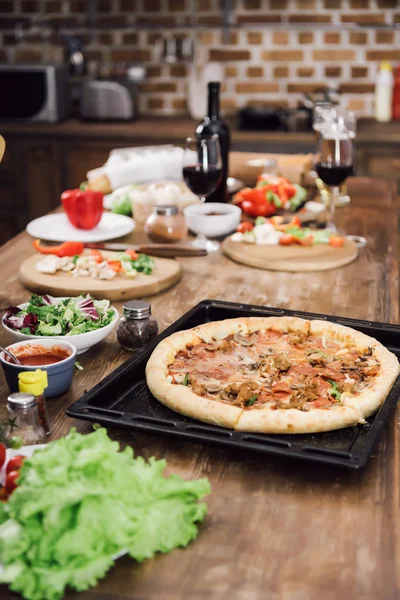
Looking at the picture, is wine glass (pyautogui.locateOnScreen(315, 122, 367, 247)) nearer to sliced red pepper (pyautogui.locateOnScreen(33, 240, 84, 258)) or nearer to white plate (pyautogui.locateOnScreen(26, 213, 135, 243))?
white plate (pyautogui.locateOnScreen(26, 213, 135, 243))

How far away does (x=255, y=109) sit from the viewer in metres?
4.94

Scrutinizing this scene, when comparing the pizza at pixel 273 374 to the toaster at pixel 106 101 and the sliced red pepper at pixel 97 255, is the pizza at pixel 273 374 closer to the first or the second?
the sliced red pepper at pixel 97 255

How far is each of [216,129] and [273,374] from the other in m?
1.38

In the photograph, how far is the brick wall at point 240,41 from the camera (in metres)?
5.14

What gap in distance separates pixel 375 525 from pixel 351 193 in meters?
2.16

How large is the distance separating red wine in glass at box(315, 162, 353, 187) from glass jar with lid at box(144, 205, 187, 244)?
0.45 m

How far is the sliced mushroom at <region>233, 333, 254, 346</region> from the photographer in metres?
1.54

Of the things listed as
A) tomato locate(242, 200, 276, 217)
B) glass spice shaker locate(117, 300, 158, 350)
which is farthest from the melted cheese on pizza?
tomato locate(242, 200, 276, 217)

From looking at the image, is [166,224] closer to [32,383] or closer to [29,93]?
[32,383]

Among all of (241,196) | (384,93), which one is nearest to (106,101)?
(384,93)

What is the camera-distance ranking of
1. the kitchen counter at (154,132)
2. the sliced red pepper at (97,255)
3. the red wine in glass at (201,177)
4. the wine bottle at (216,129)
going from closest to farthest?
the sliced red pepper at (97,255) < the red wine in glass at (201,177) < the wine bottle at (216,129) < the kitchen counter at (154,132)

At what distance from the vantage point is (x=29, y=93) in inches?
192

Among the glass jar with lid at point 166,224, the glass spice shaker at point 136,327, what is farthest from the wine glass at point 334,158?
the glass spice shaker at point 136,327

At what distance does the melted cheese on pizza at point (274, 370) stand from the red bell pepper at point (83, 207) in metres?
0.93
